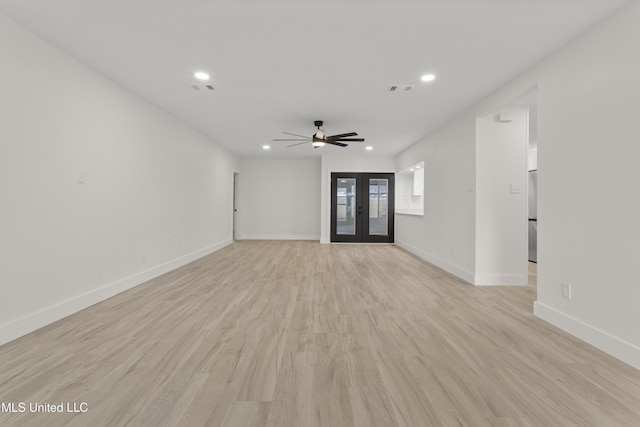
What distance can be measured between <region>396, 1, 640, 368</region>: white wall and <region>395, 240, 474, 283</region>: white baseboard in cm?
143

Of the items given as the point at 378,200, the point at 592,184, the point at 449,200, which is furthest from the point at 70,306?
the point at 378,200

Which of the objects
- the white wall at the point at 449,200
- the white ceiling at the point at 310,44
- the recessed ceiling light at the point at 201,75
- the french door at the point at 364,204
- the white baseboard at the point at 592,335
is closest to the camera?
the white baseboard at the point at 592,335

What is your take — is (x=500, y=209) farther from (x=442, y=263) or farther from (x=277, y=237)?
(x=277, y=237)

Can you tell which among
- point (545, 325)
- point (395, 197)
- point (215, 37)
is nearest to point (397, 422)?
point (545, 325)

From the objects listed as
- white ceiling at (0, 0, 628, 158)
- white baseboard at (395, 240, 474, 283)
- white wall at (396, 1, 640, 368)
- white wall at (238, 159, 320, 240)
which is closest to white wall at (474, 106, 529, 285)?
white baseboard at (395, 240, 474, 283)

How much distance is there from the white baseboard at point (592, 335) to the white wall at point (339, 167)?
20.4ft

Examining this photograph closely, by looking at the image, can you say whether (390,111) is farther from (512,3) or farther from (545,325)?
(545,325)

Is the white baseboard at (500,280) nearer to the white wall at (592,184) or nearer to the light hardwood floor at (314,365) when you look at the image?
the light hardwood floor at (314,365)

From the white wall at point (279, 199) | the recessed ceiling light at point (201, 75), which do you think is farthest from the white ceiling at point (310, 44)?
the white wall at point (279, 199)

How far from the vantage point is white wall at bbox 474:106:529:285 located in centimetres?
417

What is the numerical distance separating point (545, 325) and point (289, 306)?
2.48m

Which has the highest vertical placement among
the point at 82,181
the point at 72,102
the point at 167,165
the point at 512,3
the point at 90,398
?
the point at 512,3

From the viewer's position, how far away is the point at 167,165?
4.87 m

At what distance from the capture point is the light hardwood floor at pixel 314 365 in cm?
152
